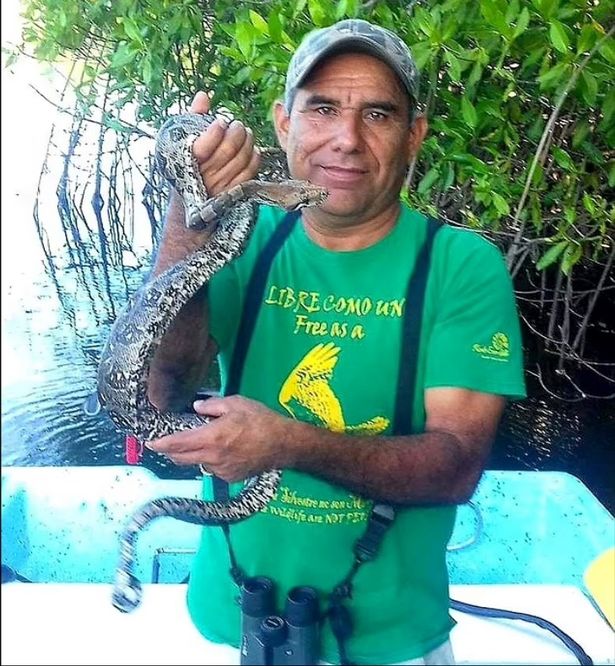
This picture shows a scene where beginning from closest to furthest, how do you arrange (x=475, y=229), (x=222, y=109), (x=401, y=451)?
1. (x=401, y=451)
2. (x=222, y=109)
3. (x=475, y=229)

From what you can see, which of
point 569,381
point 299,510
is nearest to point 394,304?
point 299,510

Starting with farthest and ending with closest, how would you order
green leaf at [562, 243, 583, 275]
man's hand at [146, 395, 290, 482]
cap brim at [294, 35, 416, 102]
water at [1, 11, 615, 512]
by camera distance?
1. green leaf at [562, 243, 583, 275]
2. water at [1, 11, 615, 512]
3. cap brim at [294, 35, 416, 102]
4. man's hand at [146, 395, 290, 482]

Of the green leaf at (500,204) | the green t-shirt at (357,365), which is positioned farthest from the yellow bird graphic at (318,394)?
the green leaf at (500,204)

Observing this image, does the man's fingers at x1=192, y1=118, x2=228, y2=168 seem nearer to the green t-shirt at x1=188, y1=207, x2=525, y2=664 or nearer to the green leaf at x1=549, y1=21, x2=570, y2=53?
the green t-shirt at x1=188, y1=207, x2=525, y2=664

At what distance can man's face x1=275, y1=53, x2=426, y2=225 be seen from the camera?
938 mm

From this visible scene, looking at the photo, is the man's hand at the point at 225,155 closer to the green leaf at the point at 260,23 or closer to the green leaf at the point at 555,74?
the green leaf at the point at 260,23

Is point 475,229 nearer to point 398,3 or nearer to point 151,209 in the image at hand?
point 398,3

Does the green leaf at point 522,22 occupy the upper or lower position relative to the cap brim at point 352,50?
upper

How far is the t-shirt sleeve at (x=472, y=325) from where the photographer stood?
37.0 inches

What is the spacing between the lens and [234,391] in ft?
3.23

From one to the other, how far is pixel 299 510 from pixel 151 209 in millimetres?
532

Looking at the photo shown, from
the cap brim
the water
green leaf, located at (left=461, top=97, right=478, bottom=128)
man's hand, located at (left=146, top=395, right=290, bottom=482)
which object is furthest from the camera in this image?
green leaf, located at (left=461, top=97, right=478, bottom=128)

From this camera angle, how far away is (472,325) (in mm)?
956

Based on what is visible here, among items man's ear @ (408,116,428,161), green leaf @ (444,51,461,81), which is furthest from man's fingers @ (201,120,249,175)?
green leaf @ (444,51,461,81)
